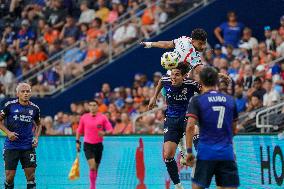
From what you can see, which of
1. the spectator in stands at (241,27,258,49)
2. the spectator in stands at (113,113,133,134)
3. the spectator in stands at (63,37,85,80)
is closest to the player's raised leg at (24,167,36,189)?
the spectator in stands at (113,113,133,134)

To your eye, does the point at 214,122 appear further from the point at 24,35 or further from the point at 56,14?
the point at 24,35

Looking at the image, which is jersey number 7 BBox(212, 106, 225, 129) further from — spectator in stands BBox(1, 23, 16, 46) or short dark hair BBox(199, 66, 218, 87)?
spectator in stands BBox(1, 23, 16, 46)

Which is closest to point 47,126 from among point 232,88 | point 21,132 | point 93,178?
point 93,178

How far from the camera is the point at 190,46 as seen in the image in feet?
53.5

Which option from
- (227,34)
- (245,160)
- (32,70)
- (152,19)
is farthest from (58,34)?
(245,160)

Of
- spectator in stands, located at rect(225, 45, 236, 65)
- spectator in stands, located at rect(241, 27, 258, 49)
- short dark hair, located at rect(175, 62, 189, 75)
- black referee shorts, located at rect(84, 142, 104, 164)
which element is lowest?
black referee shorts, located at rect(84, 142, 104, 164)

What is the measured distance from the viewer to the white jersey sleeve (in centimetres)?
1625

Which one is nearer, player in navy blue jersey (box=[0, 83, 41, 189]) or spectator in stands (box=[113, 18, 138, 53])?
player in navy blue jersey (box=[0, 83, 41, 189])

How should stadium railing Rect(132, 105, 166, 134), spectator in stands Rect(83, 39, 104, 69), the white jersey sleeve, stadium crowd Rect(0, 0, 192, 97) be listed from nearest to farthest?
the white jersey sleeve → stadium railing Rect(132, 105, 166, 134) → stadium crowd Rect(0, 0, 192, 97) → spectator in stands Rect(83, 39, 104, 69)

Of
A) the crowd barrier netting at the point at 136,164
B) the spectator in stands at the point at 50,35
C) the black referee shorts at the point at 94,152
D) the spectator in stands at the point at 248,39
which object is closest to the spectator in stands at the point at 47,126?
the spectator in stands at the point at 50,35

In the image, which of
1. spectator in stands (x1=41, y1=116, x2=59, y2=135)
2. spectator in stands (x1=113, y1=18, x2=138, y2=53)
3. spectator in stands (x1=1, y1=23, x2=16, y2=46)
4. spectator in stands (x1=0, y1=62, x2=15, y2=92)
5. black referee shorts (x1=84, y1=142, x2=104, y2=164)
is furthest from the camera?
spectator in stands (x1=1, y1=23, x2=16, y2=46)

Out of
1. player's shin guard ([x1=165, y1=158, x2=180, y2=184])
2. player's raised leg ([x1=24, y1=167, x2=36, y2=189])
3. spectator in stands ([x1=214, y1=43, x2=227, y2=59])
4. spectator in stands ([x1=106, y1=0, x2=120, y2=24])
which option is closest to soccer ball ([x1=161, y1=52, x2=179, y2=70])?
player's shin guard ([x1=165, y1=158, x2=180, y2=184])

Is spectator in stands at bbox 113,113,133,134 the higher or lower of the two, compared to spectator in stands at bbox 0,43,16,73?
lower

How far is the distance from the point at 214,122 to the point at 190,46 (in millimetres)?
3523
